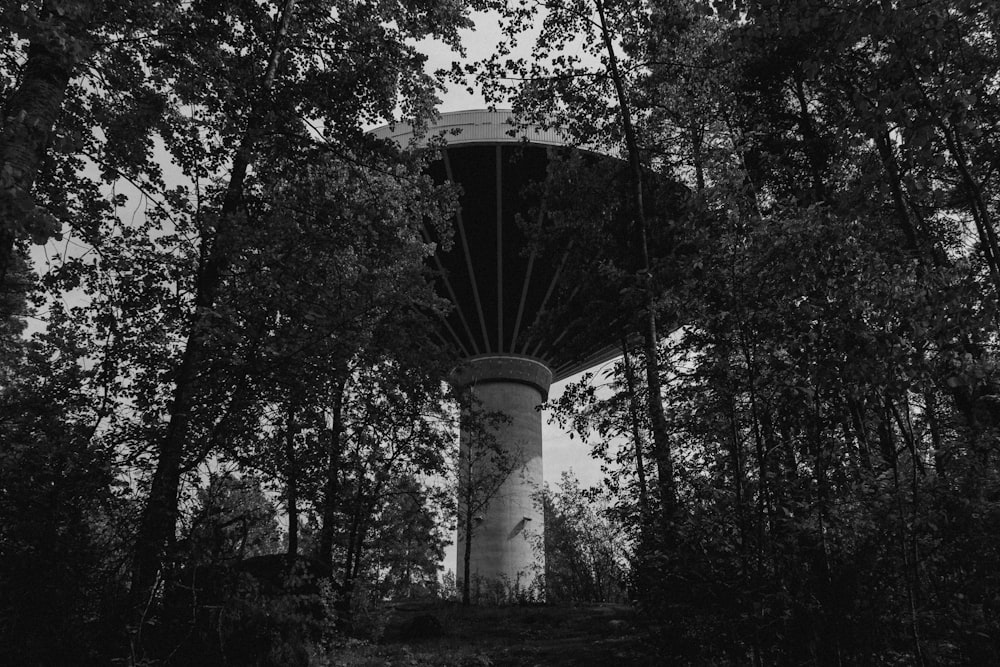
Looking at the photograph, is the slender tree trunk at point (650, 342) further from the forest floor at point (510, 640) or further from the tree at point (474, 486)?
the tree at point (474, 486)

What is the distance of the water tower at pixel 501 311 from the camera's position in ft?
69.1

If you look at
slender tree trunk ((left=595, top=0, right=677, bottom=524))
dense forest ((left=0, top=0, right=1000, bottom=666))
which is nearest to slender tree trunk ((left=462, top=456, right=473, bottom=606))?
dense forest ((left=0, top=0, right=1000, bottom=666))

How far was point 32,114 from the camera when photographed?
487 centimetres

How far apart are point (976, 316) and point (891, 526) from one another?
6.29ft

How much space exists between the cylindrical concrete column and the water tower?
40mm

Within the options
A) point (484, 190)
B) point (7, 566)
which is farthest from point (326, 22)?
point (484, 190)

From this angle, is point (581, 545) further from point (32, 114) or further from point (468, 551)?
point (32, 114)

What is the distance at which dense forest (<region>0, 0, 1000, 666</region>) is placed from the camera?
4840mm

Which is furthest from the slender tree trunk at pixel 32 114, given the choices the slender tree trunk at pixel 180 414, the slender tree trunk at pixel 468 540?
the slender tree trunk at pixel 468 540

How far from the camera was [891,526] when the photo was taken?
5207 mm

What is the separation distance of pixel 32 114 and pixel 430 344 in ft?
22.3

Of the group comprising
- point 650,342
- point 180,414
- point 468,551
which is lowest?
point 468,551

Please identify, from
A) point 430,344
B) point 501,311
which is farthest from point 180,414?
point 501,311

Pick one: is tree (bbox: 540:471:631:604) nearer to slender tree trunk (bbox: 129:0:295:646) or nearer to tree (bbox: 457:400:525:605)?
tree (bbox: 457:400:525:605)
